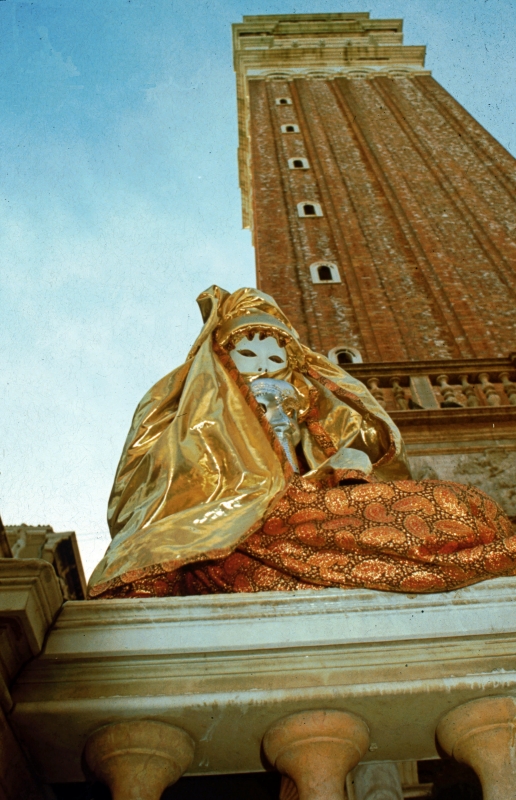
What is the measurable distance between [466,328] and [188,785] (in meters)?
8.01

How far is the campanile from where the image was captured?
403 inches

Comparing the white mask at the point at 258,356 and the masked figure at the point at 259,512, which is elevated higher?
the white mask at the point at 258,356

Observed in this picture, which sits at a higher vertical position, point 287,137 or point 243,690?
point 287,137

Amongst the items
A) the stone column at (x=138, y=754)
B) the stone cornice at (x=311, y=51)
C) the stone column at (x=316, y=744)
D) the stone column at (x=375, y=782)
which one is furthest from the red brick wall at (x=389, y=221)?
the stone column at (x=138, y=754)

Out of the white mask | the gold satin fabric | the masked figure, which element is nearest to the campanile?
the white mask

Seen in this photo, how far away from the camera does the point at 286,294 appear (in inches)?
427

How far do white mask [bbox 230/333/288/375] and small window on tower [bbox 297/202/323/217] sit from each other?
9470 mm

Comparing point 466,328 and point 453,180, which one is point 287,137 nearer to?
point 453,180

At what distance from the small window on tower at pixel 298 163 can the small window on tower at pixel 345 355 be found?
648 centimetres

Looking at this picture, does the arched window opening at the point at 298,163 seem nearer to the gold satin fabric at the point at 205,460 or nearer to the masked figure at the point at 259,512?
the gold satin fabric at the point at 205,460

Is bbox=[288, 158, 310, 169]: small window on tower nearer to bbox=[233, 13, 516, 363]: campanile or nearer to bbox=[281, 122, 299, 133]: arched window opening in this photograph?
bbox=[233, 13, 516, 363]: campanile

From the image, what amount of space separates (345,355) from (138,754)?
301 inches

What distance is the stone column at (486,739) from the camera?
6.45ft

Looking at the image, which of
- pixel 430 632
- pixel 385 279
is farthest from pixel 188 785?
pixel 385 279
